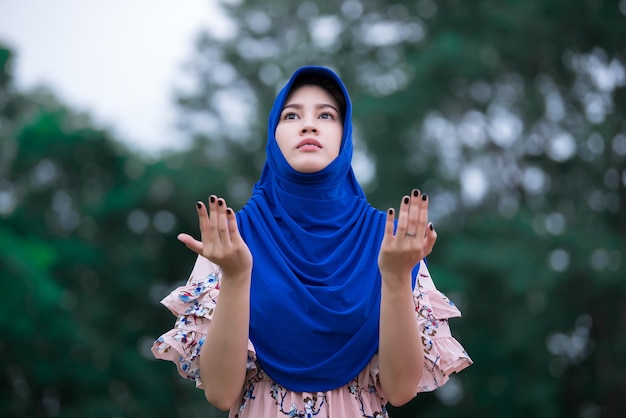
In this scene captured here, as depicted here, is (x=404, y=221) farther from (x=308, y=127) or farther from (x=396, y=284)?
(x=308, y=127)

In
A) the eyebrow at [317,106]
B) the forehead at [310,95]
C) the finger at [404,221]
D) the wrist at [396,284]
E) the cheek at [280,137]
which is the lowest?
the wrist at [396,284]

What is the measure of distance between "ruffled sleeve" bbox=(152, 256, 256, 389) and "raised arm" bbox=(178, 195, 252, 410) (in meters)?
0.07

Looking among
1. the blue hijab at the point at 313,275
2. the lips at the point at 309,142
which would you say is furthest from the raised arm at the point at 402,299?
the lips at the point at 309,142

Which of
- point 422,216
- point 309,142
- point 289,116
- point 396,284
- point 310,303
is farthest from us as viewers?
point 289,116

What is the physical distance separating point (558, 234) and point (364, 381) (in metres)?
9.50

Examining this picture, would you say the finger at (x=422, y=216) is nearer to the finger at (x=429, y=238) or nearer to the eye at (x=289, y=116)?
the finger at (x=429, y=238)

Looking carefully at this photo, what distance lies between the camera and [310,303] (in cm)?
234

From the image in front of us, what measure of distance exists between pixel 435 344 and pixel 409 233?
49 cm

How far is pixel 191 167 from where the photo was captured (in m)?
14.8

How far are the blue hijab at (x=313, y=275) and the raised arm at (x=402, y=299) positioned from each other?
0.33 feet

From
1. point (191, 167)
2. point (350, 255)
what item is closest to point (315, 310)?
point (350, 255)

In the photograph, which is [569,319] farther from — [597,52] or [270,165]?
[270,165]

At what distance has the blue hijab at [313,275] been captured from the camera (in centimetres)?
234

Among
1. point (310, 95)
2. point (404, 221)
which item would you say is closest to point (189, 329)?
point (404, 221)
